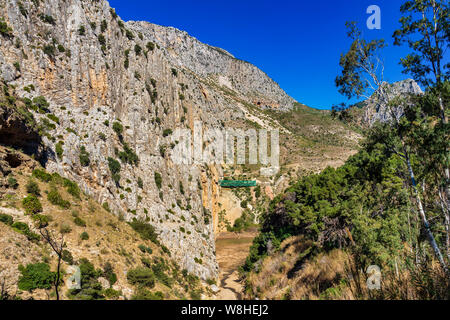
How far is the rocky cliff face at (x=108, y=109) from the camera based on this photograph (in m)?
25.1

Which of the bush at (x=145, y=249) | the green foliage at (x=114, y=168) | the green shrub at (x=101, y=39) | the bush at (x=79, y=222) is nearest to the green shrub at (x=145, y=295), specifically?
the bush at (x=145, y=249)

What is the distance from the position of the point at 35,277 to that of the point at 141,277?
8381 mm

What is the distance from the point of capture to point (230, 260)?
164 ft

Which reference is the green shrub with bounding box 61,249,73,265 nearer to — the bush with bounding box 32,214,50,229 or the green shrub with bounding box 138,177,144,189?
the bush with bounding box 32,214,50,229

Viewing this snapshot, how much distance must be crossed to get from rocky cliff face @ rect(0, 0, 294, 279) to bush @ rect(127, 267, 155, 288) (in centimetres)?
945

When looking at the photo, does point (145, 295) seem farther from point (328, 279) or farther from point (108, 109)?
point (108, 109)

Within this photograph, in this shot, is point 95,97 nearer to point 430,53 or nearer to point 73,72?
point 73,72

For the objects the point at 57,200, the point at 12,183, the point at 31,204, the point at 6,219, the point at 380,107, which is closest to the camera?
the point at 380,107

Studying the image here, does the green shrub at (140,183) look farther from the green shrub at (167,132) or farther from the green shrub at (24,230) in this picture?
the green shrub at (24,230)

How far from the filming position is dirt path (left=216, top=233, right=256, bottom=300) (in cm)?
3221

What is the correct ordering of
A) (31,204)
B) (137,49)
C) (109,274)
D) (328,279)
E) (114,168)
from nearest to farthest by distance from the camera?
(328,279) < (31,204) < (109,274) < (114,168) < (137,49)

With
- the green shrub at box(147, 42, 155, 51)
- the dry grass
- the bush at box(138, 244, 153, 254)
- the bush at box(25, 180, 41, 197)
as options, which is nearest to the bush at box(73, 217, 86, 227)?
the bush at box(25, 180, 41, 197)

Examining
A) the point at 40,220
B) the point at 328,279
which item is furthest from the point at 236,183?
the point at 40,220

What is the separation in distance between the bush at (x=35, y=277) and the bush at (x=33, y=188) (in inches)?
293
